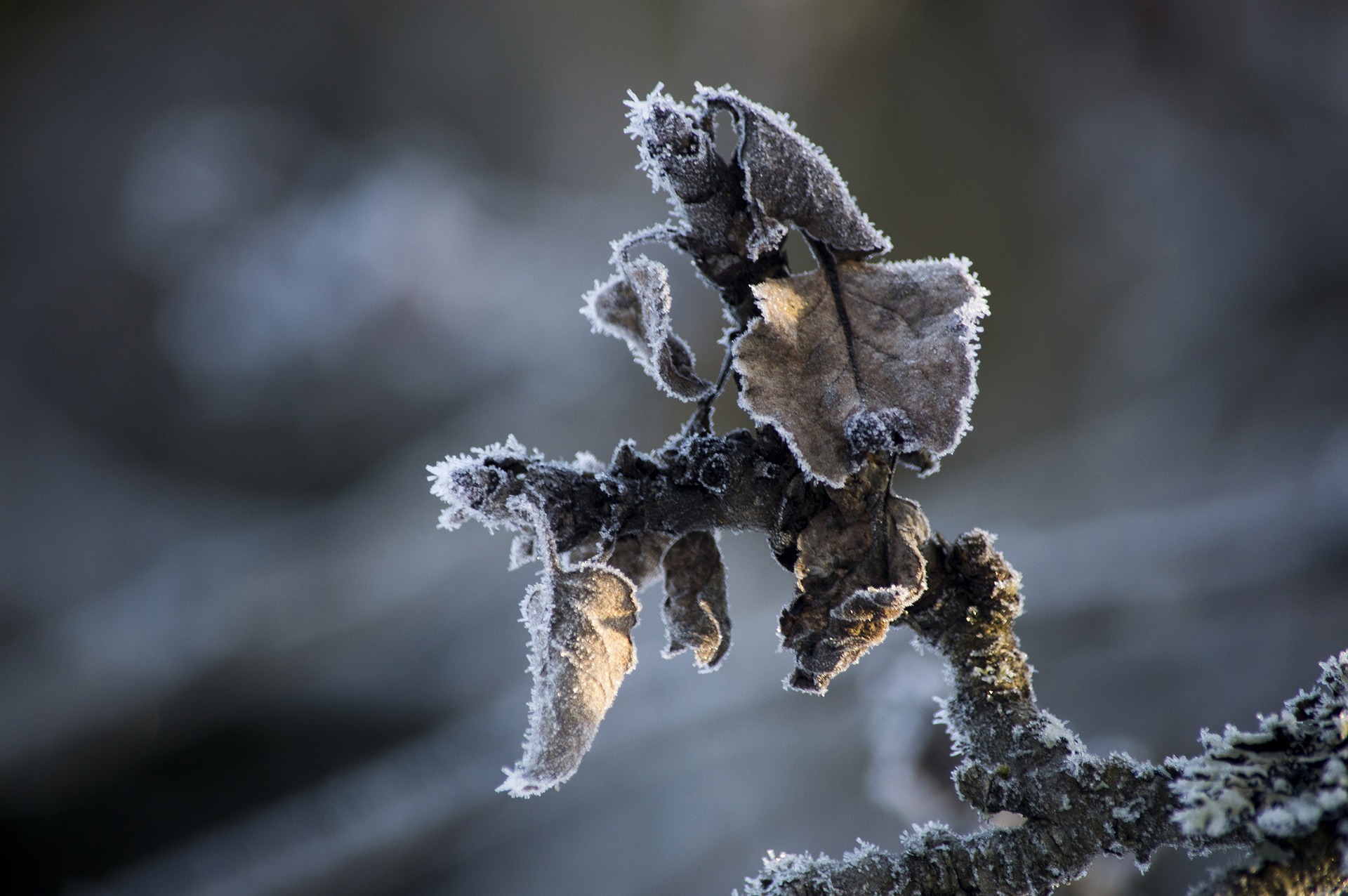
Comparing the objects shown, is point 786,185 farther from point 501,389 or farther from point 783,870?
point 501,389

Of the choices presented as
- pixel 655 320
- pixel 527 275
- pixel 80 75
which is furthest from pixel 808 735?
pixel 80 75

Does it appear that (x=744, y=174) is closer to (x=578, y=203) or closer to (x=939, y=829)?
(x=939, y=829)

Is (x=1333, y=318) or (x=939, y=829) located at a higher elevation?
(x=1333, y=318)

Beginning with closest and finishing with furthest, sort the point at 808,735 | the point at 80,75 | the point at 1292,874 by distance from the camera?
the point at 1292,874 < the point at 80,75 < the point at 808,735

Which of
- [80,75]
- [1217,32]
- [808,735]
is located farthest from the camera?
[808,735]

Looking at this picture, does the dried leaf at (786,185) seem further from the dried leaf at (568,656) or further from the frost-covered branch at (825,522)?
the dried leaf at (568,656)

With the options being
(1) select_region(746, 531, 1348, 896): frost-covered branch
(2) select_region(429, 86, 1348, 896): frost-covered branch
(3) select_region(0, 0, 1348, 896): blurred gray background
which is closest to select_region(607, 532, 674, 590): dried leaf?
(2) select_region(429, 86, 1348, 896): frost-covered branch

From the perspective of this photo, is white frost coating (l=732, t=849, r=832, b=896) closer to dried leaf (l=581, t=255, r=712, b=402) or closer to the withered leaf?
the withered leaf

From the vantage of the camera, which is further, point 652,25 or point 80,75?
point 652,25

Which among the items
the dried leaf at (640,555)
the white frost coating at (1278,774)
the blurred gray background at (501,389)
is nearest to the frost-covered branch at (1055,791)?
the white frost coating at (1278,774)
